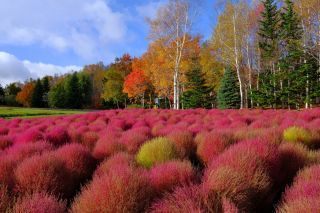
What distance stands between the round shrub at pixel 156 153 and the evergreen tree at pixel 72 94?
200 ft

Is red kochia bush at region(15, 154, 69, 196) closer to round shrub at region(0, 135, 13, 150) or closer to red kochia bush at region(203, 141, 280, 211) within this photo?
red kochia bush at region(203, 141, 280, 211)

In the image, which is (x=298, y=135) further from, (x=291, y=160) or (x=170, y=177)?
(x=170, y=177)

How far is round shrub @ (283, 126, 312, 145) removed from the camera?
584 cm

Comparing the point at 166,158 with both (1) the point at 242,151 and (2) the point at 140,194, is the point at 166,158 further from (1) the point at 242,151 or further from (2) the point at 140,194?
(2) the point at 140,194

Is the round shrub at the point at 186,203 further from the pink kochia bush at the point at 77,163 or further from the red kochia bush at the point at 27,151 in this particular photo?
the red kochia bush at the point at 27,151

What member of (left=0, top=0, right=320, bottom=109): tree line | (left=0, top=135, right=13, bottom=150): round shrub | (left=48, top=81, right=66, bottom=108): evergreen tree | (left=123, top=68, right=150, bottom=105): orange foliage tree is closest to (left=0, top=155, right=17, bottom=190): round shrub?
(left=0, top=135, right=13, bottom=150): round shrub

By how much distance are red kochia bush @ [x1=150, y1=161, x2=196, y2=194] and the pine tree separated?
29751 mm

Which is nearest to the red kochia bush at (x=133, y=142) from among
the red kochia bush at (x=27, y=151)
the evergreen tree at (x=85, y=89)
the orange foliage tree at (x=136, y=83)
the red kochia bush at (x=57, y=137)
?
the red kochia bush at (x=27, y=151)

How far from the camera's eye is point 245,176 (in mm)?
3367

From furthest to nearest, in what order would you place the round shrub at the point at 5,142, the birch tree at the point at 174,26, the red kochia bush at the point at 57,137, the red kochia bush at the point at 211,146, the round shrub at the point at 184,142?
the birch tree at the point at 174,26 → the red kochia bush at the point at 57,137 → the round shrub at the point at 5,142 → the round shrub at the point at 184,142 → the red kochia bush at the point at 211,146

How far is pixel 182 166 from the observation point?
3.59m

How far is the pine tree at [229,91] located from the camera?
3291 cm

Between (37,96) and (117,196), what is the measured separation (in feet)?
221

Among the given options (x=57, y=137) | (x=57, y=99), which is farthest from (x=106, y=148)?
(x=57, y=99)
